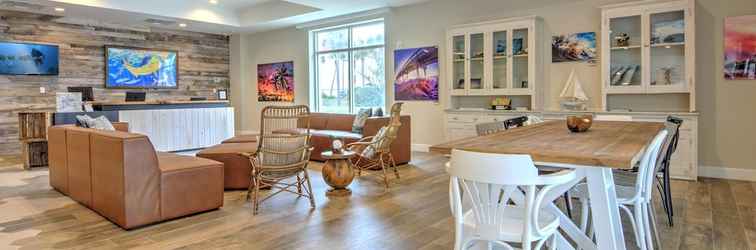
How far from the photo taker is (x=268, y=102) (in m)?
10.6

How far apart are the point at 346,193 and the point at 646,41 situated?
3834mm

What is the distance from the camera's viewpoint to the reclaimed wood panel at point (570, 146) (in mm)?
1938

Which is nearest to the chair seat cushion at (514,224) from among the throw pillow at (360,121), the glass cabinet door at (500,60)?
the glass cabinet door at (500,60)

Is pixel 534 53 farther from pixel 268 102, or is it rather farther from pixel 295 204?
pixel 268 102

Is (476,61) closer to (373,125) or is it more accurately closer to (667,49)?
(373,125)

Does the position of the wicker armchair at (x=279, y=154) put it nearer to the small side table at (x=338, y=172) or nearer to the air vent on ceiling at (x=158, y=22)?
the small side table at (x=338, y=172)

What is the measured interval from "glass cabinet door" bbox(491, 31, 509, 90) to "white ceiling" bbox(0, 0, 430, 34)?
5.40ft

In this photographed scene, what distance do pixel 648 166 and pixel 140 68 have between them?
951 centimetres

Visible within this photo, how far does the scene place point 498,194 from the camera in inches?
75.0

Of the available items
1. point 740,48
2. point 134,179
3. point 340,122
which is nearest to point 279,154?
point 134,179

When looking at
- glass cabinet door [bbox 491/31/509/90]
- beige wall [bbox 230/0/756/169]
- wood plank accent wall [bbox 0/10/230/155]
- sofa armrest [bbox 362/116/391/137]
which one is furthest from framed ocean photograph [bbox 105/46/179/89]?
glass cabinet door [bbox 491/31/509/90]

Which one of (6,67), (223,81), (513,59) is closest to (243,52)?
(223,81)

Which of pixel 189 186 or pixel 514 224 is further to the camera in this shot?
pixel 189 186

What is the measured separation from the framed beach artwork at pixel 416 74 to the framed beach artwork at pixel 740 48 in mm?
3782
